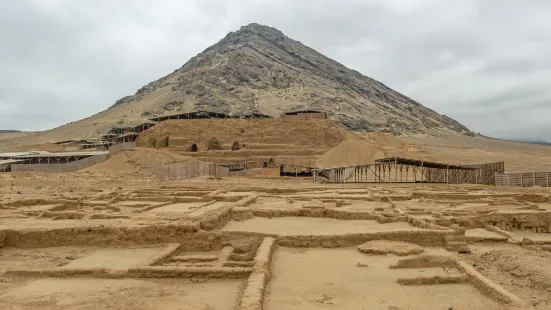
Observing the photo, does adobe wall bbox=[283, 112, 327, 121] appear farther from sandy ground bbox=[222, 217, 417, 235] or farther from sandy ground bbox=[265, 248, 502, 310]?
sandy ground bbox=[265, 248, 502, 310]

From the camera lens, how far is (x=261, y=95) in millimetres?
84062

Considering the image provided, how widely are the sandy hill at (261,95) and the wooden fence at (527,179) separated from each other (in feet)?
151

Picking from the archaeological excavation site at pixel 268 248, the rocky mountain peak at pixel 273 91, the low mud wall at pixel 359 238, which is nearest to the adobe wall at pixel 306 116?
the archaeological excavation site at pixel 268 248

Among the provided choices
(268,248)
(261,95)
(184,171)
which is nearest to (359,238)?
(268,248)

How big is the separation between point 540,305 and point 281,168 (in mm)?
29743

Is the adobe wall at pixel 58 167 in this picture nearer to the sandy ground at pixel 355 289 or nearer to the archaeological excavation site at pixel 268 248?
the archaeological excavation site at pixel 268 248

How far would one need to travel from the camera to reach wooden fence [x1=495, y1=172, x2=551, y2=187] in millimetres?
23105

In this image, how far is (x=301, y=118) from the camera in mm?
47719

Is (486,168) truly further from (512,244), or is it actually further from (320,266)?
(320,266)

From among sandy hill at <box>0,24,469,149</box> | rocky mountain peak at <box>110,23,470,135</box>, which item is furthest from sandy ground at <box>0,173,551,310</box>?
sandy hill at <box>0,24,469,149</box>

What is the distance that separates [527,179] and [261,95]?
211 feet

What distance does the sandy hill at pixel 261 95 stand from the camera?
74.5 meters

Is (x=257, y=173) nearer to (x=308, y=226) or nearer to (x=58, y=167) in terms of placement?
(x=58, y=167)

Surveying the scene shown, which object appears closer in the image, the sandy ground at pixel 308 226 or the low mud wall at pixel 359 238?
the low mud wall at pixel 359 238
